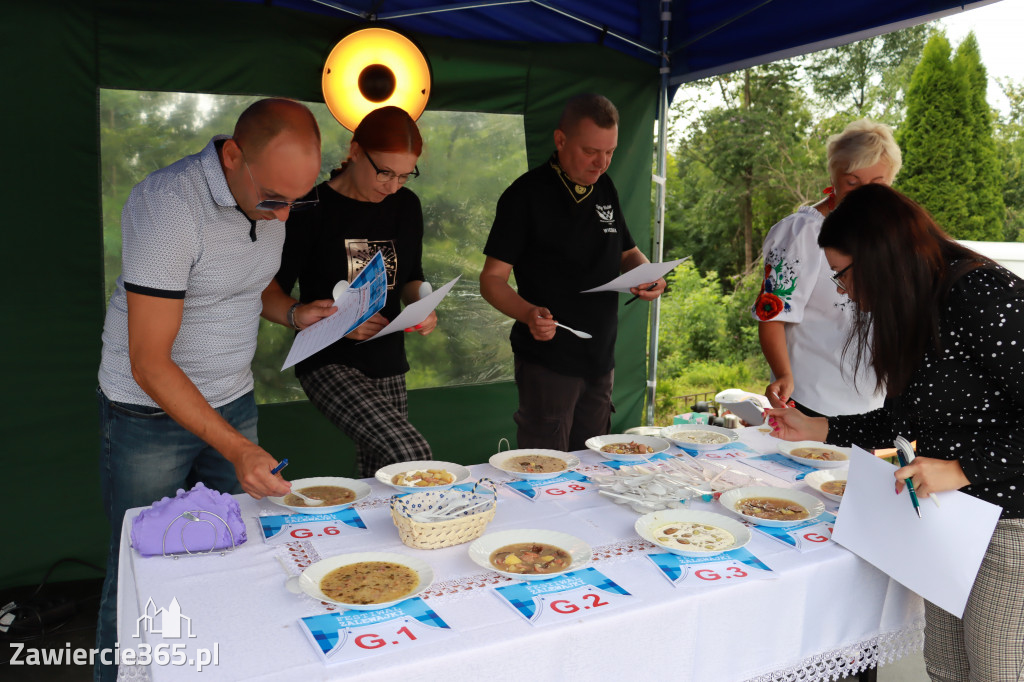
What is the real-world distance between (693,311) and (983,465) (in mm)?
9992

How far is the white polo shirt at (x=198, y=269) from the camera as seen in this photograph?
5.57ft

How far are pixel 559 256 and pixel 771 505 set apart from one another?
1.34 m

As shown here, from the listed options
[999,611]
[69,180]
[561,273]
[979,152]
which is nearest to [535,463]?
[561,273]

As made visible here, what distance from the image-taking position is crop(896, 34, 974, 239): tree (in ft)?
31.6

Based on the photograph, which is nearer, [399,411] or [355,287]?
[355,287]

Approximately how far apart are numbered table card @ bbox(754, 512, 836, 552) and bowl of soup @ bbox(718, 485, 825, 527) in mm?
17

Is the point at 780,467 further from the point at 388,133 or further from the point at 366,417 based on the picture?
the point at 388,133

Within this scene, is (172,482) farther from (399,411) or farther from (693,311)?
(693,311)

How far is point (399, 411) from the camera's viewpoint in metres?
2.50

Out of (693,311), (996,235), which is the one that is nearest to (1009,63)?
(996,235)

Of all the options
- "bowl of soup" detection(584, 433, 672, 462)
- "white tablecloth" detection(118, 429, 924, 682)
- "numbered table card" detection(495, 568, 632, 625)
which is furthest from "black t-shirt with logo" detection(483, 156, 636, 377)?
"numbered table card" detection(495, 568, 632, 625)

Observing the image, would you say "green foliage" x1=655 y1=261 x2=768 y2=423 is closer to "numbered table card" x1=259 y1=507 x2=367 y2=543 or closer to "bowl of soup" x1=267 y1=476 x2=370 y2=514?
"bowl of soup" x1=267 y1=476 x2=370 y2=514

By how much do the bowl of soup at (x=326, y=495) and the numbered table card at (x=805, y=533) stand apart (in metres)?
0.92

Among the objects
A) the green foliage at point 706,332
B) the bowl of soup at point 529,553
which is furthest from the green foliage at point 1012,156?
the bowl of soup at point 529,553
